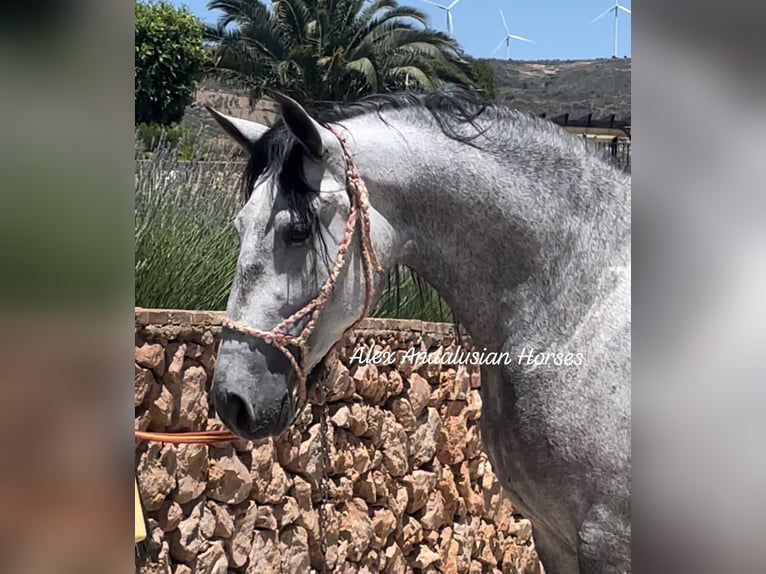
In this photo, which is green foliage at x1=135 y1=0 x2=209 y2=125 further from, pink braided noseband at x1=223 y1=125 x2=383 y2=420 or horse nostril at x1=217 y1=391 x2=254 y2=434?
horse nostril at x1=217 y1=391 x2=254 y2=434

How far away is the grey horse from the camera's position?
1998mm

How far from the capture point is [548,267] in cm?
211

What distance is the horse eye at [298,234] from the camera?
199 centimetres

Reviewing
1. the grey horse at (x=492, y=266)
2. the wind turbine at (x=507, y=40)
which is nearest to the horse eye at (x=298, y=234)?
the grey horse at (x=492, y=266)

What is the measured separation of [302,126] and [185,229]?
2.50 ft

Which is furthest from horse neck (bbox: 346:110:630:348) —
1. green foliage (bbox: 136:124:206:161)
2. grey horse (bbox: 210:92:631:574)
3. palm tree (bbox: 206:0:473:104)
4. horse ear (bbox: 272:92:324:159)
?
green foliage (bbox: 136:124:206:161)

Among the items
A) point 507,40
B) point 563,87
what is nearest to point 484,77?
point 507,40

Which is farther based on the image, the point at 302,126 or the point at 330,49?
the point at 330,49

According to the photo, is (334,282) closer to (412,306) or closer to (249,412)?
(249,412)

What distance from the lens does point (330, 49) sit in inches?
94.0

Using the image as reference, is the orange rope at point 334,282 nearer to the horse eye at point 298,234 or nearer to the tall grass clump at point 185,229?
the horse eye at point 298,234
